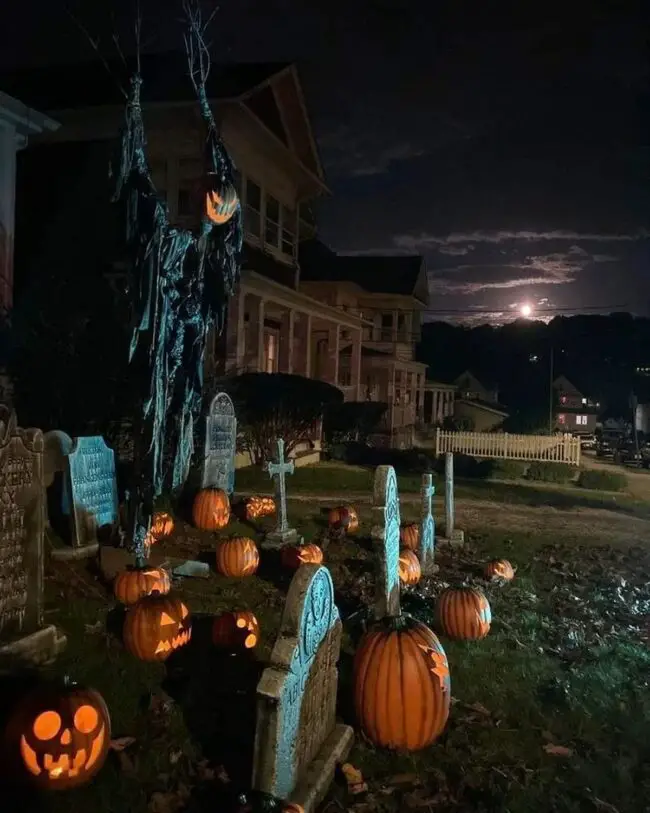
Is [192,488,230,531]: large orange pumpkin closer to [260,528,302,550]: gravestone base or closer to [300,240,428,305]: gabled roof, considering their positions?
[260,528,302,550]: gravestone base

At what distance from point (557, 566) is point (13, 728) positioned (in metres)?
6.64

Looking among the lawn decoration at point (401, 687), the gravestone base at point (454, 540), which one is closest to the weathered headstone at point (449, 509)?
the gravestone base at point (454, 540)

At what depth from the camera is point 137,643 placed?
4906 millimetres

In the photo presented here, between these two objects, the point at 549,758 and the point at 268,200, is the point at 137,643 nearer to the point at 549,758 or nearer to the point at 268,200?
the point at 549,758

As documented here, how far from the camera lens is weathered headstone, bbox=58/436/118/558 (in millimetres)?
7441

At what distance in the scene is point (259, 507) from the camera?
1034 centimetres

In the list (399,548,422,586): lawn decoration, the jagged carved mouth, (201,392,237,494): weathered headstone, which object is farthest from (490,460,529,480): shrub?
the jagged carved mouth

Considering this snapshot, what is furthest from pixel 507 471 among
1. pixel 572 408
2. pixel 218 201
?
pixel 572 408

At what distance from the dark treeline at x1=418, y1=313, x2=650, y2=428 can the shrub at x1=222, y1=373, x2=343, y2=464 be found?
51021 millimetres

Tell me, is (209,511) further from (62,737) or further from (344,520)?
(62,737)

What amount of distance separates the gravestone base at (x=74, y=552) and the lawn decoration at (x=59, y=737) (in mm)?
3831

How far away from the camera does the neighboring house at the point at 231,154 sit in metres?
17.5

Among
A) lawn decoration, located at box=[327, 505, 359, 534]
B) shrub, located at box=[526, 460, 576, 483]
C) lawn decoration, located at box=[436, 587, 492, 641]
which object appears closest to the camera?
lawn decoration, located at box=[436, 587, 492, 641]

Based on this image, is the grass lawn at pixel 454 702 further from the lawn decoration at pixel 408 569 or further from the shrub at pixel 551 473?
the shrub at pixel 551 473
